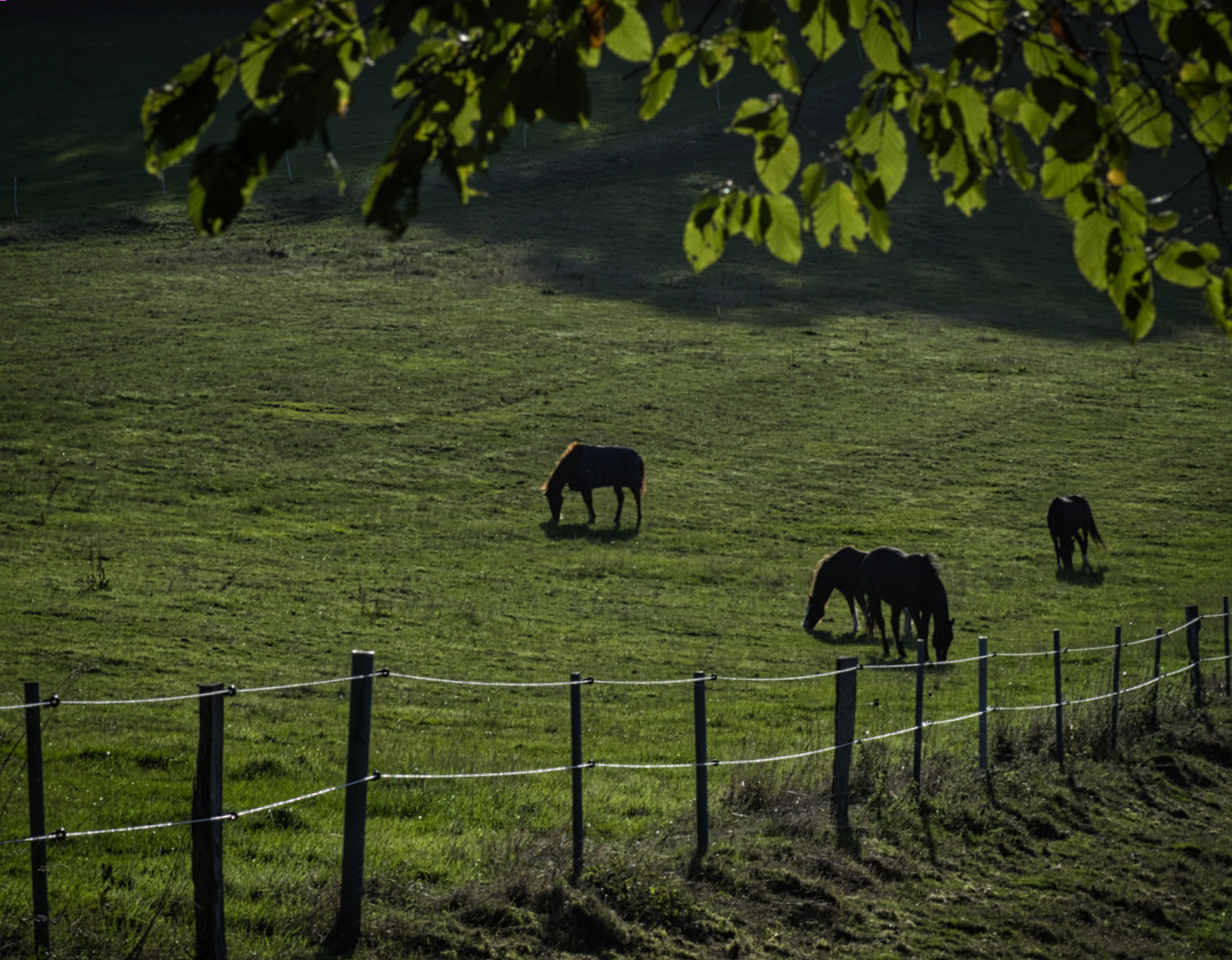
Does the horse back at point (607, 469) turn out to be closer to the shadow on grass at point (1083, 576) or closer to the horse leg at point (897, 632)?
the shadow on grass at point (1083, 576)

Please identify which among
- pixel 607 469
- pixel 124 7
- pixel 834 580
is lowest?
pixel 834 580

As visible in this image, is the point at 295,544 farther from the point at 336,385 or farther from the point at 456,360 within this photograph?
the point at 456,360

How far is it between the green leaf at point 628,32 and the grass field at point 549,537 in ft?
14.8

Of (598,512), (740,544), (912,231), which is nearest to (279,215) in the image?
(912,231)

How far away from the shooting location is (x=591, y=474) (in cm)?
2608

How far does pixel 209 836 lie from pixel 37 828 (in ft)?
2.45

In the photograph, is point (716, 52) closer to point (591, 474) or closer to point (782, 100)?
point (782, 100)

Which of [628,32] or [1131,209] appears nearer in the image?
[628,32]

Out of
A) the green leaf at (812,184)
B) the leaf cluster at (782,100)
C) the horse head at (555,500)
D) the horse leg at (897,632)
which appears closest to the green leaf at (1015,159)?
the leaf cluster at (782,100)

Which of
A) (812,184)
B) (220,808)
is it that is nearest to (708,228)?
(812,184)

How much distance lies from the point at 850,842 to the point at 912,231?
2163 inches

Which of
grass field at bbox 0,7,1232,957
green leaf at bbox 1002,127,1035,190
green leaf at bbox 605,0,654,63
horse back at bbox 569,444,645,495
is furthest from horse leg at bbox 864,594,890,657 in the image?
green leaf at bbox 605,0,654,63

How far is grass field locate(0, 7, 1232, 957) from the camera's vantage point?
7.75 meters

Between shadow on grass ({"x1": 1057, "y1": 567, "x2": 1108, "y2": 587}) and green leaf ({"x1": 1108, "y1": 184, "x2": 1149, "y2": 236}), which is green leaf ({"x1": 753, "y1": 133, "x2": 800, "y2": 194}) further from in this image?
shadow on grass ({"x1": 1057, "y1": 567, "x2": 1108, "y2": 587})
